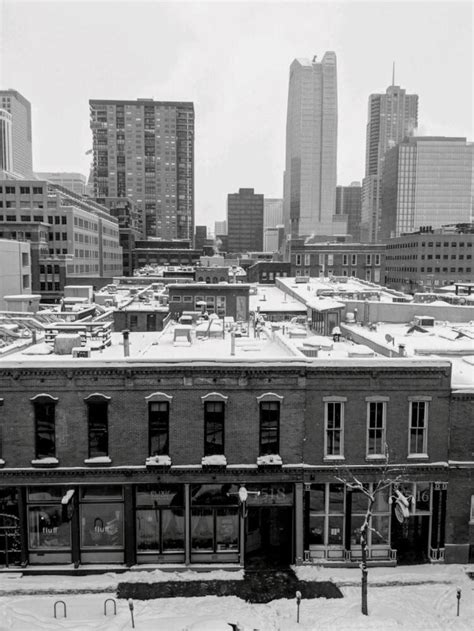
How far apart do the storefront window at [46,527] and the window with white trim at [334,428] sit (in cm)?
1084

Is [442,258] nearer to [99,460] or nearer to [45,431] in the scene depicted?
[99,460]

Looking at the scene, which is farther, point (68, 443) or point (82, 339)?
point (82, 339)

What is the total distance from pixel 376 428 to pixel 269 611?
7854mm

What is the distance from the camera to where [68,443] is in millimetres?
21828

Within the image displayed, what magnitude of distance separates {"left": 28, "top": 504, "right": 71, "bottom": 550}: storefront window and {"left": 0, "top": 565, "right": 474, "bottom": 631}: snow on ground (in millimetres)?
1436

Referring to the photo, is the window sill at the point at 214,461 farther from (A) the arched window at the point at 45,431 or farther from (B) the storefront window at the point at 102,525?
(A) the arched window at the point at 45,431

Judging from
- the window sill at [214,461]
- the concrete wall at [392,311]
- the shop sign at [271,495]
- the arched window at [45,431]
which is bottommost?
the shop sign at [271,495]

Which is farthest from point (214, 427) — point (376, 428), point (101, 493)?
point (376, 428)

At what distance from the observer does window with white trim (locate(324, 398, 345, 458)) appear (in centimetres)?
2228

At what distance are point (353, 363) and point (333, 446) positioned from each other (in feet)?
11.3

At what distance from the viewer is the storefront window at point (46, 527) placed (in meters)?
22.2

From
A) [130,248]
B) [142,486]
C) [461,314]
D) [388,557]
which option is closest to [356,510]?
[388,557]

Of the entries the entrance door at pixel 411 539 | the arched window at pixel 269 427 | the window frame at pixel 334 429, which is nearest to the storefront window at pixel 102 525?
the arched window at pixel 269 427

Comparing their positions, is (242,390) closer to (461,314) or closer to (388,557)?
(388,557)
